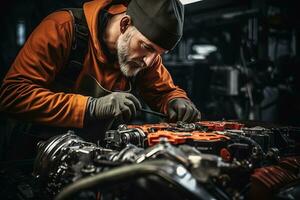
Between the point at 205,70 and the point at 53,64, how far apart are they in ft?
10.5

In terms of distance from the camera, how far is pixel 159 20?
2.12 meters

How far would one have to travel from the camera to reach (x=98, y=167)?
136cm

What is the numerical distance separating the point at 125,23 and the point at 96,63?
14.7 inches

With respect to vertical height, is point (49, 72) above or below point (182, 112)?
above

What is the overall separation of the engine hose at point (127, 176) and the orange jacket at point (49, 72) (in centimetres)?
95

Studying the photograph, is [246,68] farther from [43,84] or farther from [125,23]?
[43,84]

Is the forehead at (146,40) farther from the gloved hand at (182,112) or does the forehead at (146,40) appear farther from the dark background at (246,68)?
the dark background at (246,68)

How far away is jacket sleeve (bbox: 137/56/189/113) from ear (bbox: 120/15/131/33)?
54 centimetres

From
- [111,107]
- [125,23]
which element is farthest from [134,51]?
[111,107]

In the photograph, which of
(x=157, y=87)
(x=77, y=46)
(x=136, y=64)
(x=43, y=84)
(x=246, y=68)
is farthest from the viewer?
(x=246, y=68)

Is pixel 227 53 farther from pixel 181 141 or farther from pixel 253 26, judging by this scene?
pixel 181 141

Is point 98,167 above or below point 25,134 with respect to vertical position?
above

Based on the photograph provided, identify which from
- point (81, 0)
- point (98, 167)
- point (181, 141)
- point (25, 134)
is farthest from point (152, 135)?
point (81, 0)

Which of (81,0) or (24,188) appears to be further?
(81,0)
